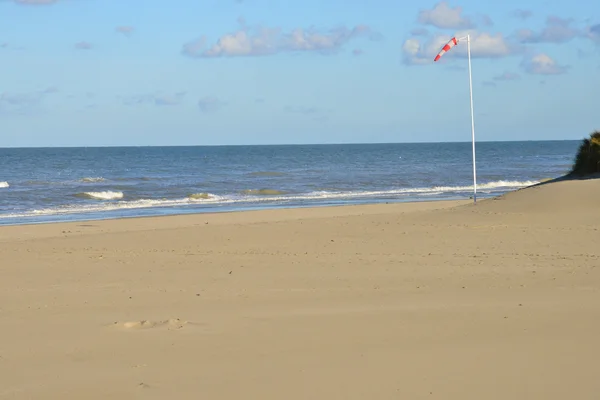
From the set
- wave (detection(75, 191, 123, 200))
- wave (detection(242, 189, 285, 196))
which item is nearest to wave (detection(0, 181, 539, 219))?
wave (detection(75, 191, 123, 200))

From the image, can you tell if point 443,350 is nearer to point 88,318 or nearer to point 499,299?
point 499,299

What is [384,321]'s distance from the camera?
23.6 ft

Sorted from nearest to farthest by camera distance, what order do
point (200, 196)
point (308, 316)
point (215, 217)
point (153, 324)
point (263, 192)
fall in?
point (153, 324) → point (308, 316) → point (215, 217) → point (200, 196) → point (263, 192)

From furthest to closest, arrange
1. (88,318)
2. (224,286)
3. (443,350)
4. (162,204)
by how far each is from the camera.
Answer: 1. (162,204)
2. (224,286)
3. (88,318)
4. (443,350)

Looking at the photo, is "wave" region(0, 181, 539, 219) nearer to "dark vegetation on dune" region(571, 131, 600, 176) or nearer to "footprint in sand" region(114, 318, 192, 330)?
"dark vegetation on dune" region(571, 131, 600, 176)

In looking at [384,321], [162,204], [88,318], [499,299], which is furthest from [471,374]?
[162,204]

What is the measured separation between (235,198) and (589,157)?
1522 centimetres

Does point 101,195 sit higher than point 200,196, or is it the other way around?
point 101,195

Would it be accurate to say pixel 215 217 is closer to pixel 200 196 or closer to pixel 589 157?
pixel 589 157

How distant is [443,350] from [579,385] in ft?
3.68

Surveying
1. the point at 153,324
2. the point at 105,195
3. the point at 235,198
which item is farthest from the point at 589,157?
the point at 105,195

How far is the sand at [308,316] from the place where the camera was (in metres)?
5.49

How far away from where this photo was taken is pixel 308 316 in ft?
24.5

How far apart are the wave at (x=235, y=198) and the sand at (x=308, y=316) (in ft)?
42.8
